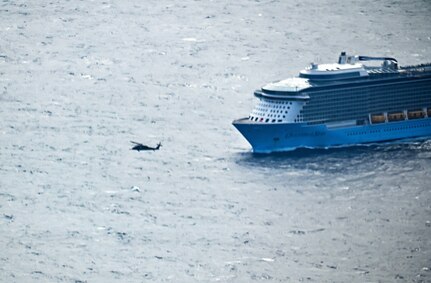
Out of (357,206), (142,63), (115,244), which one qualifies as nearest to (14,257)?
(115,244)

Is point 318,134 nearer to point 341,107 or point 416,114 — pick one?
point 341,107

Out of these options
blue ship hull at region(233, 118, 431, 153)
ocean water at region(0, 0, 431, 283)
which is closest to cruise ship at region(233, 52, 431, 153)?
blue ship hull at region(233, 118, 431, 153)

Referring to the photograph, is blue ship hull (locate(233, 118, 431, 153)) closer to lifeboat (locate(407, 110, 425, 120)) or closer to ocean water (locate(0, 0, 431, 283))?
lifeboat (locate(407, 110, 425, 120))

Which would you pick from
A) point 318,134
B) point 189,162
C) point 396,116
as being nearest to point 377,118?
point 396,116

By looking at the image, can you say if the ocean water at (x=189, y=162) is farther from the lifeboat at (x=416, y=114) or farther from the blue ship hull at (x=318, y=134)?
the lifeboat at (x=416, y=114)

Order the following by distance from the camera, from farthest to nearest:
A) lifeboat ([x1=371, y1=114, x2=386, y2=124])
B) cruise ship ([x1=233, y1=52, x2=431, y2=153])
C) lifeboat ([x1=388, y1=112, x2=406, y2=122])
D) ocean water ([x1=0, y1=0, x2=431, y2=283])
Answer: lifeboat ([x1=388, y1=112, x2=406, y2=122]) < lifeboat ([x1=371, y1=114, x2=386, y2=124]) < cruise ship ([x1=233, y1=52, x2=431, y2=153]) < ocean water ([x1=0, y1=0, x2=431, y2=283])

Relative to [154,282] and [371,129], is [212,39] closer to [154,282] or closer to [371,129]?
[371,129]
